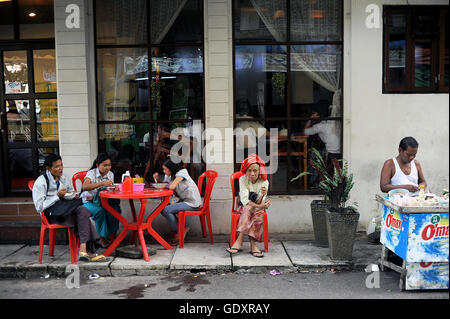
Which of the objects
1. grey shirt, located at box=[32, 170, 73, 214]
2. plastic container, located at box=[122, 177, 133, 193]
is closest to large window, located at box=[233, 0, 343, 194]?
plastic container, located at box=[122, 177, 133, 193]

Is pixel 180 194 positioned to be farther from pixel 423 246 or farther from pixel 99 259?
pixel 423 246

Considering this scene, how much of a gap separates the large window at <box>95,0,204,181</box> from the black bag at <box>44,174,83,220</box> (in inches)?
65.9

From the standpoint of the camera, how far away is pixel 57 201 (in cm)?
588

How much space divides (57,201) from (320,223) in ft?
12.1

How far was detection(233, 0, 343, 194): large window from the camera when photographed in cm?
742

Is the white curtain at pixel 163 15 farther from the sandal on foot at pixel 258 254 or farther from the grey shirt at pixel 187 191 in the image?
the sandal on foot at pixel 258 254

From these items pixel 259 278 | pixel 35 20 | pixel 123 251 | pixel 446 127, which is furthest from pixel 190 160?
pixel 446 127

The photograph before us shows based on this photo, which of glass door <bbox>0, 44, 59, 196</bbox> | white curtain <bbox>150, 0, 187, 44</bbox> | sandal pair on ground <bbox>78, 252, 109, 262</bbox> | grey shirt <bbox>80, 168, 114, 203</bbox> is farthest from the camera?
glass door <bbox>0, 44, 59, 196</bbox>

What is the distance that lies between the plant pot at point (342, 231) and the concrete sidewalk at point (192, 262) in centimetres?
13

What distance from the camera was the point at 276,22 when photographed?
7.42 meters

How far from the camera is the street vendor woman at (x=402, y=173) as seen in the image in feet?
20.2

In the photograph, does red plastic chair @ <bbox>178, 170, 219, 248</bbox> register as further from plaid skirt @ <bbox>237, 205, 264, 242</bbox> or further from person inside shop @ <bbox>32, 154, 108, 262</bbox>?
person inside shop @ <bbox>32, 154, 108, 262</bbox>

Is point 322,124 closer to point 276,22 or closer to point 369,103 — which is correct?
point 369,103

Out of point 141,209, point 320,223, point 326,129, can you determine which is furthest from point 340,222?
point 141,209
